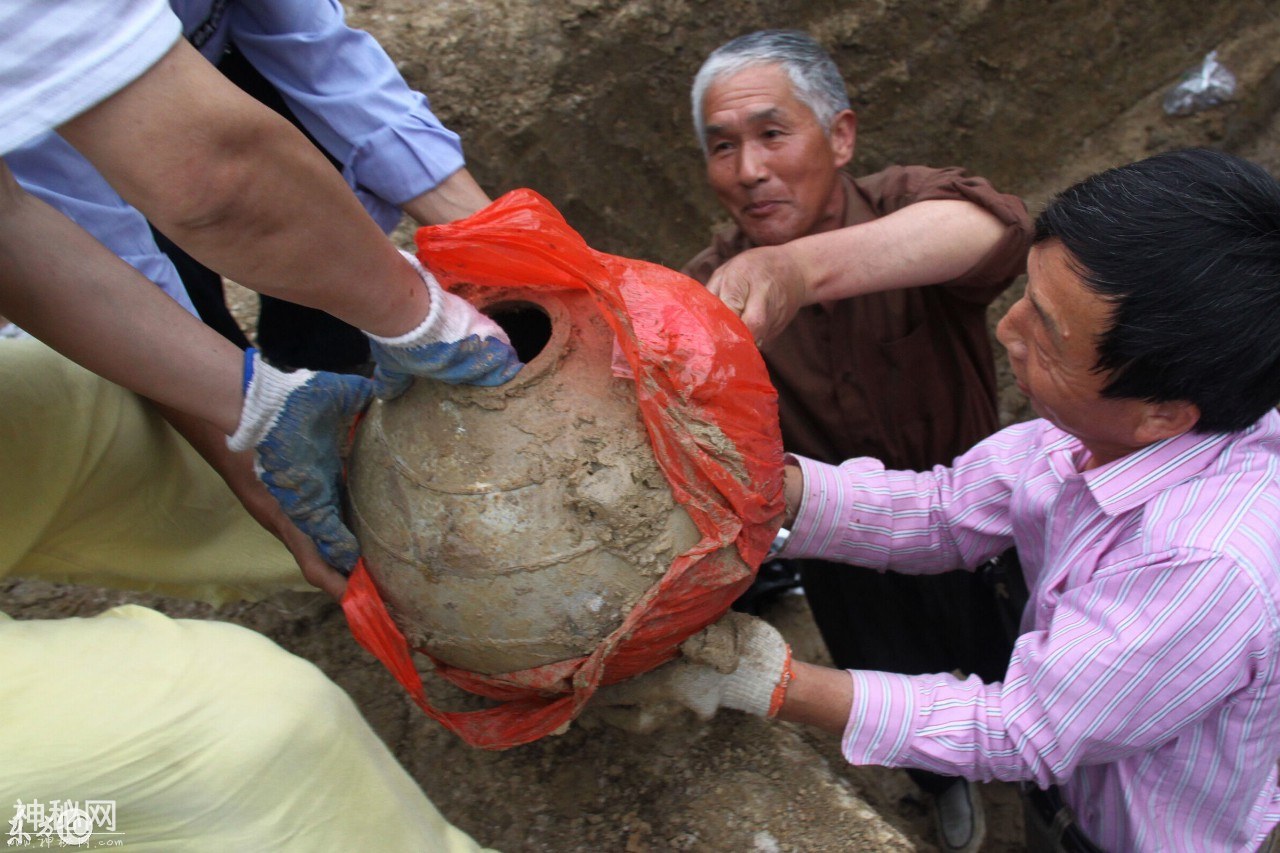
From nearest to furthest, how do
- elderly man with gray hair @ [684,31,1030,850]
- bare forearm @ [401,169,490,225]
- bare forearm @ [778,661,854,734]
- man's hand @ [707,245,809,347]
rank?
1. bare forearm @ [778,661,854,734]
2. man's hand @ [707,245,809,347]
3. elderly man with gray hair @ [684,31,1030,850]
4. bare forearm @ [401,169,490,225]

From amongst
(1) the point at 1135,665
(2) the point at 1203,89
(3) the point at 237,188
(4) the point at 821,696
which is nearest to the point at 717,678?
(4) the point at 821,696

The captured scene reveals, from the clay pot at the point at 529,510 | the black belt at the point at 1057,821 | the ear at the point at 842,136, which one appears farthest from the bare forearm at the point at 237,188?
the black belt at the point at 1057,821

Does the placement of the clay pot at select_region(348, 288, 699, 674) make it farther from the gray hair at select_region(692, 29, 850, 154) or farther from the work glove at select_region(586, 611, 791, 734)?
the gray hair at select_region(692, 29, 850, 154)

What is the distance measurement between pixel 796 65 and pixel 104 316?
1719 millimetres

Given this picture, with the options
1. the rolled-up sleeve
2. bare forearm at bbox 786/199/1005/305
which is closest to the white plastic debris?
bare forearm at bbox 786/199/1005/305

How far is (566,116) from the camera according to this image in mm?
3781

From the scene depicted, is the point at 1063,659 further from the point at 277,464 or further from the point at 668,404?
the point at 277,464

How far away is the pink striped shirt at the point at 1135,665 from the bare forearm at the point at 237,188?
116cm

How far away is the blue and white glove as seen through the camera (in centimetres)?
165

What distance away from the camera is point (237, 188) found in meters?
1.17

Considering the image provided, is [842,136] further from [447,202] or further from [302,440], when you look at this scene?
[302,440]

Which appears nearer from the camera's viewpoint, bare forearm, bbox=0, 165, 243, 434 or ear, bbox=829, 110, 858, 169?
bare forearm, bbox=0, 165, 243, 434

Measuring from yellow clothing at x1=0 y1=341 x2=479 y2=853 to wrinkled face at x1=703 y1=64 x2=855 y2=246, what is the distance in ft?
5.26

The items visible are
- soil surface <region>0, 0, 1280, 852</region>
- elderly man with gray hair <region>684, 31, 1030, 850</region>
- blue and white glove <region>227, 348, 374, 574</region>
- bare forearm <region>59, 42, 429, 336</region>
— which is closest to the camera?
bare forearm <region>59, 42, 429, 336</region>
